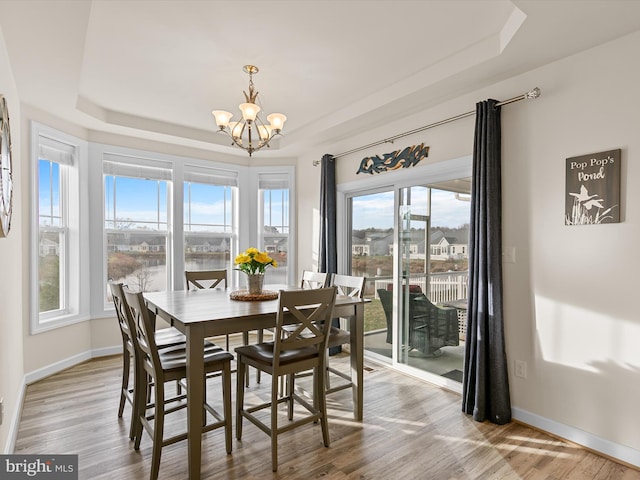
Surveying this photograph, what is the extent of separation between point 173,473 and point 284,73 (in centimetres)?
295

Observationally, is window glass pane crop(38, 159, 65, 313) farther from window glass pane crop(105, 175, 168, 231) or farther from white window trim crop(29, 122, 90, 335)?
window glass pane crop(105, 175, 168, 231)

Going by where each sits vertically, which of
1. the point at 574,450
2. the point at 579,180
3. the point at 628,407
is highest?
the point at 579,180

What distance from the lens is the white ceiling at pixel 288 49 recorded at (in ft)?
6.99

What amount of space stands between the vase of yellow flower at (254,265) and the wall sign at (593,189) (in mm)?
2156

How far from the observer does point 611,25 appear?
2.08 metres

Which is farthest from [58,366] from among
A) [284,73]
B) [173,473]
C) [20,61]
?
[284,73]

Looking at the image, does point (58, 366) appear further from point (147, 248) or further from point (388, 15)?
point (388, 15)

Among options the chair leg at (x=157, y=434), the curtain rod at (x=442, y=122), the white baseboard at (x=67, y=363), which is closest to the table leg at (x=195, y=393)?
the chair leg at (x=157, y=434)

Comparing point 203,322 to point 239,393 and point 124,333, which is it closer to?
point 239,393

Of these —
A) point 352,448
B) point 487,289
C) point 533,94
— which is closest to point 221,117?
point 533,94

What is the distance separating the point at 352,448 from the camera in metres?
2.37

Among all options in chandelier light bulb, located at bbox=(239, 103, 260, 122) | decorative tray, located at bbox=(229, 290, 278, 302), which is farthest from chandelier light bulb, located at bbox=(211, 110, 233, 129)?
decorative tray, located at bbox=(229, 290, 278, 302)

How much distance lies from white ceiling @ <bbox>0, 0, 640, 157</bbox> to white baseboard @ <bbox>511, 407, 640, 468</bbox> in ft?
8.20

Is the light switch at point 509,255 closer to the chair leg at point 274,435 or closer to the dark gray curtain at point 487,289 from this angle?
the dark gray curtain at point 487,289
